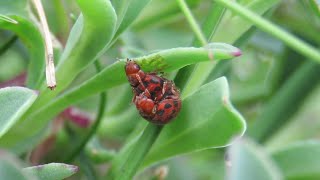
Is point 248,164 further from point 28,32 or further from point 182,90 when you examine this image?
point 28,32

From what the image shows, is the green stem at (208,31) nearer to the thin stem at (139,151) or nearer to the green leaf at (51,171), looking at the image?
the thin stem at (139,151)

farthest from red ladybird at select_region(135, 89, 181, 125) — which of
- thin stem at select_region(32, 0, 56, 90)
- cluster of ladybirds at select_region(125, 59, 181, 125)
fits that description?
thin stem at select_region(32, 0, 56, 90)

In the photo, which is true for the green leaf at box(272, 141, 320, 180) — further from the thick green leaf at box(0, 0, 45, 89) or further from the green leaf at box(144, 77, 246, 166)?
the thick green leaf at box(0, 0, 45, 89)

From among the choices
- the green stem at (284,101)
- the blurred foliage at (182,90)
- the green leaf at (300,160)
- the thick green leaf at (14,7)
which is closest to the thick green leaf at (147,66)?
the blurred foliage at (182,90)

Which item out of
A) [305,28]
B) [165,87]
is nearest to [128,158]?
[165,87]

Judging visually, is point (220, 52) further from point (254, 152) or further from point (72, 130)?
point (72, 130)

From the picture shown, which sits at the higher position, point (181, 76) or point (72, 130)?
point (181, 76)

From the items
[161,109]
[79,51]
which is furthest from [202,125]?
[79,51]
